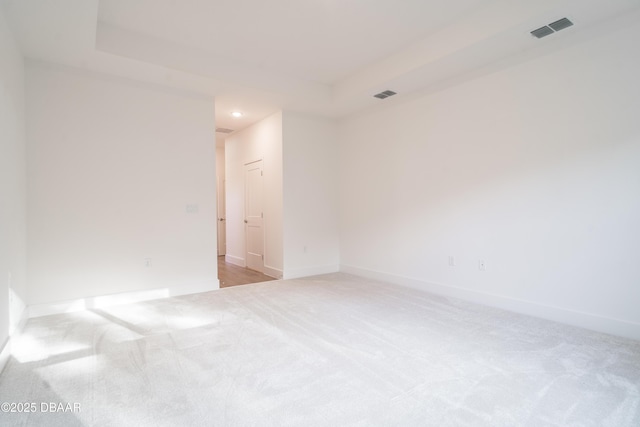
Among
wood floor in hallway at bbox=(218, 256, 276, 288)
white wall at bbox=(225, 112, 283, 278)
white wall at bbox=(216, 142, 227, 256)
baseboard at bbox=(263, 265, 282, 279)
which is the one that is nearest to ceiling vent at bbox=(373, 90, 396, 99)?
white wall at bbox=(225, 112, 283, 278)

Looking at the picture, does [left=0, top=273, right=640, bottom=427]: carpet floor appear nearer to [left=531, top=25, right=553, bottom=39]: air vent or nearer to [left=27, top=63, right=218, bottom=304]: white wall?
[left=27, top=63, right=218, bottom=304]: white wall

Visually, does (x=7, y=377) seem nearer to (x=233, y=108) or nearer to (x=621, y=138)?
(x=233, y=108)

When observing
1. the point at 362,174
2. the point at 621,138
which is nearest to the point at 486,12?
the point at 621,138

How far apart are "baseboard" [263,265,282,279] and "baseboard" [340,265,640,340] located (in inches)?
73.1

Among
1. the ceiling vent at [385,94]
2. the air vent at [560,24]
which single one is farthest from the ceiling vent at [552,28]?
the ceiling vent at [385,94]

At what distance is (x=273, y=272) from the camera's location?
5.62m

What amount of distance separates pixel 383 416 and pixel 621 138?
10.3 feet

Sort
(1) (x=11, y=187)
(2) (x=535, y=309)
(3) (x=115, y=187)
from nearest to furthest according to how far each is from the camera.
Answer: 1. (1) (x=11, y=187)
2. (2) (x=535, y=309)
3. (3) (x=115, y=187)

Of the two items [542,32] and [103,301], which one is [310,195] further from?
[542,32]

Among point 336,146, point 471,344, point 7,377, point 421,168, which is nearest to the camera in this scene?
point 7,377

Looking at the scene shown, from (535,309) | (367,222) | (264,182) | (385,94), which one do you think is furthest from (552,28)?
(264,182)

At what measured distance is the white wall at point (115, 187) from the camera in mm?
3545

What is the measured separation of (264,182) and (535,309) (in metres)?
4.41

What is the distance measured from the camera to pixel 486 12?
123 inches
